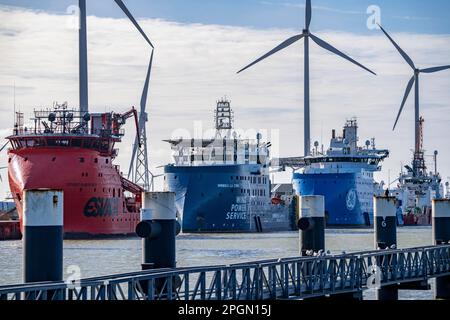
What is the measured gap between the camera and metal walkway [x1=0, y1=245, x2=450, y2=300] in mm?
28344

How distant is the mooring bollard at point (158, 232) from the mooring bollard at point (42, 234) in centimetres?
614

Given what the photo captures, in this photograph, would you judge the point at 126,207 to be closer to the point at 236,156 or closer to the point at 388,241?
the point at 236,156

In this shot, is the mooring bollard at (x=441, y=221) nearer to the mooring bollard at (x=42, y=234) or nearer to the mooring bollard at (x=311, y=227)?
the mooring bollard at (x=311, y=227)

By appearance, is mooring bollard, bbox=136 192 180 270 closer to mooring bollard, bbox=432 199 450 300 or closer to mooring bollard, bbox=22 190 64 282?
mooring bollard, bbox=22 190 64 282

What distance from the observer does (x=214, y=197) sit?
143 metres

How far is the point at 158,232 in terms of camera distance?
114 ft

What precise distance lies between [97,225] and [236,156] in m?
34.9

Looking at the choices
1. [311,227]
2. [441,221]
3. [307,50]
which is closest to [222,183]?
[307,50]

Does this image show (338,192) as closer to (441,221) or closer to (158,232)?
(441,221)

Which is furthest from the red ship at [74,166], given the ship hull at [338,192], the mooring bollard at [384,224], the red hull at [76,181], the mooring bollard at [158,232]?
the mooring bollard at [158,232]

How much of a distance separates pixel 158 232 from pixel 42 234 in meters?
6.89

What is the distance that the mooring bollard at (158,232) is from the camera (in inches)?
1359

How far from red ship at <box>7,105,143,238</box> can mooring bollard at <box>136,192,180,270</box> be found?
7529 cm

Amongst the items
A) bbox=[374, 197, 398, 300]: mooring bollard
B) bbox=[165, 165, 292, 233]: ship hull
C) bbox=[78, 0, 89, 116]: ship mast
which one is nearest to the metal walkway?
bbox=[374, 197, 398, 300]: mooring bollard
